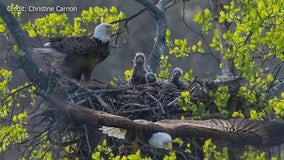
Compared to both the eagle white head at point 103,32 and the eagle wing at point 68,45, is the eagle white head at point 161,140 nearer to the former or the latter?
the eagle wing at point 68,45

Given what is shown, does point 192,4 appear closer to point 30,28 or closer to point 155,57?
point 155,57

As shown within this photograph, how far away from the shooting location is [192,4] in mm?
22766

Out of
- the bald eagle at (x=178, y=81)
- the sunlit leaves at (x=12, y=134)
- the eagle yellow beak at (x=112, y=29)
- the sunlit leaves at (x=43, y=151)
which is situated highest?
the eagle yellow beak at (x=112, y=29)

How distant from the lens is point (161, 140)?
8.91 meters

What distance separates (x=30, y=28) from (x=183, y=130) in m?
1.62

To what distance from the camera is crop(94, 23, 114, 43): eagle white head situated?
10695mm

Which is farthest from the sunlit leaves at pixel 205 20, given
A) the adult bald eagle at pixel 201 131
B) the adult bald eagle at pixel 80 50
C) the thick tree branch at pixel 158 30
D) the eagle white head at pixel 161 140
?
the adult bald eagle at pixel 80 50

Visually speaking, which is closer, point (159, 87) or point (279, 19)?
point (279, 19)

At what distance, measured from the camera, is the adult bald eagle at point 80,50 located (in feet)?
34.0

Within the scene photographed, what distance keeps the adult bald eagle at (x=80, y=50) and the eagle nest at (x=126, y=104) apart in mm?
506

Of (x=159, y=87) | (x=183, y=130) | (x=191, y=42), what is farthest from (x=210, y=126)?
(x=191, y=42)

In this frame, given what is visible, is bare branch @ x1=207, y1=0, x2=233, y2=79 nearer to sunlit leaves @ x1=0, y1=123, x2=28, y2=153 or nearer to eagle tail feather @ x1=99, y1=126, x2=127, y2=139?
eagle tail feather @ x1=99, y1=126, x2=127, y2=139

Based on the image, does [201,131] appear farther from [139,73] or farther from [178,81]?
[139,73]

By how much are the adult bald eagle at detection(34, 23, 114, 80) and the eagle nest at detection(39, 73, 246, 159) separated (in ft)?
1.66
